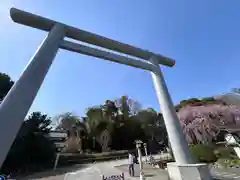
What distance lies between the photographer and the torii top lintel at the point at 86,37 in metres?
7.50

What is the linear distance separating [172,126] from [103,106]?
2883 cm

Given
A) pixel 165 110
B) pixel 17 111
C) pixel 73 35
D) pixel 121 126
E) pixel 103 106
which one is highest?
pixel 103 106

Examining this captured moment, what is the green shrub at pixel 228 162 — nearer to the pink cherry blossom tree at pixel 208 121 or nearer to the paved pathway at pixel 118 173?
the paved pathway at pixel 118 173

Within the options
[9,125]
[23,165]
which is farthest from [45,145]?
[9,125]

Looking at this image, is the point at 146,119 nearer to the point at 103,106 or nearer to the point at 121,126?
the point at 121,126

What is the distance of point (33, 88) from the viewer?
598cm

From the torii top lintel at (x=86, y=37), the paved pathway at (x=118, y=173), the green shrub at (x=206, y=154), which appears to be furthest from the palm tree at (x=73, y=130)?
the torii top lintel at (x=86, y=37)

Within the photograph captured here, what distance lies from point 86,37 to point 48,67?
276 centimetres

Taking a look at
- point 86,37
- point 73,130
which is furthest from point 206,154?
point 73,130

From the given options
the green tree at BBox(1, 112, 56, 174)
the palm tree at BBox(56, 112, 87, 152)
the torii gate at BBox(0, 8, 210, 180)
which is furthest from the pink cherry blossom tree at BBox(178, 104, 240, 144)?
the palm tree at BBox(56, 112, 87, 152)

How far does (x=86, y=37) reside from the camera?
888 cm

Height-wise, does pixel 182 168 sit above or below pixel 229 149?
below

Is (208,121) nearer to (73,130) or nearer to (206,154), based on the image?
(206,154)

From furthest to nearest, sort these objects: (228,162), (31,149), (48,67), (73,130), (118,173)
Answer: (73,130) → (31,149) → (228,162) → (118,173) → (48,67)
